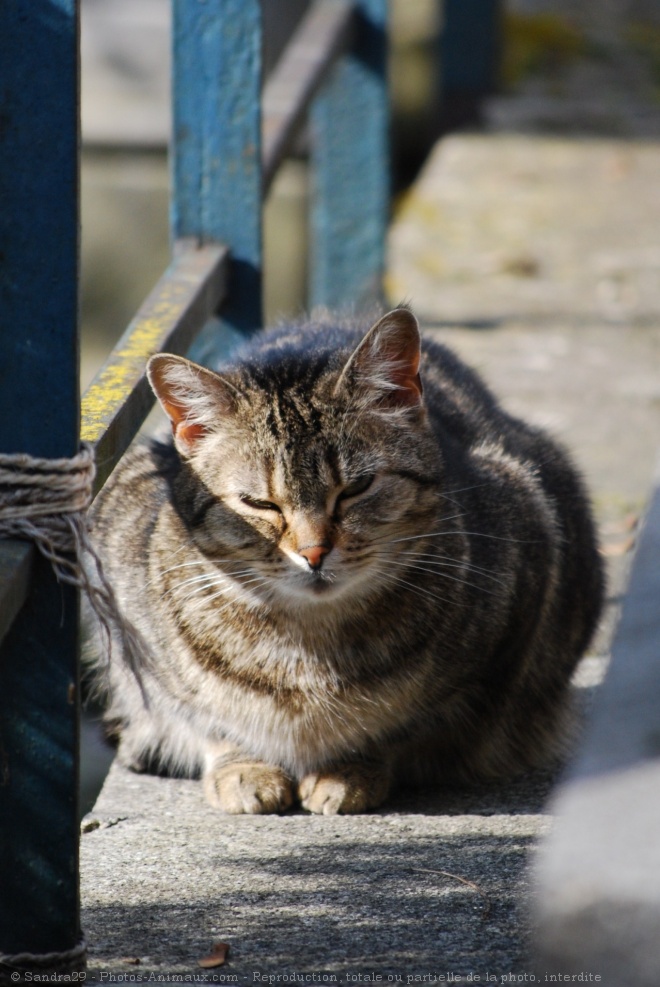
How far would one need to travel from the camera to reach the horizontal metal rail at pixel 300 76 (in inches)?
146

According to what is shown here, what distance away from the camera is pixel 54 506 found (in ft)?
5.34

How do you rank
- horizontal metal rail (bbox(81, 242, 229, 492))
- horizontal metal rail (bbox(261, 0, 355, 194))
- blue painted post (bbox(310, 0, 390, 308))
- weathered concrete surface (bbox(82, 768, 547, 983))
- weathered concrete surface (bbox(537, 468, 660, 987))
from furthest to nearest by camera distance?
1. blue painted post (bbox(310, 0, 390, 308))
2. horizontal metal rail (bbox(261, 0, 355, 194))
3. horizontal metal rail (bbox(81, 242, 229, 492))
4. weathered concrete surface (bbox(82, 768, 547, 983))
5. weathered concrete surface (bbox(537, 468, 660, 987))

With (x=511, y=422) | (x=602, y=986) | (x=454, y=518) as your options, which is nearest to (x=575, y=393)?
(x=511, y=422)

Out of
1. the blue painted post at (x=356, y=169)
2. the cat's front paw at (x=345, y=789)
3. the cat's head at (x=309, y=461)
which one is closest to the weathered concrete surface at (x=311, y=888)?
the cat's front paw at (x=345, y=789)

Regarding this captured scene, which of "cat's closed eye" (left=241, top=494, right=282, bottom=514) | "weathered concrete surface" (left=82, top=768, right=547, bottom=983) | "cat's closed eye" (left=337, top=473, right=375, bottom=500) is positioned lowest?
"weathered concrete surface" (left=82, top=768, right=547, bottom=983)

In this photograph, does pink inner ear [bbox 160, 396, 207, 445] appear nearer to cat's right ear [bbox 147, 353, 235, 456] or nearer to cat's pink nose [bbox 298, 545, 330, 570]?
cat's right ear [bbox 147, 353, 235, 456]

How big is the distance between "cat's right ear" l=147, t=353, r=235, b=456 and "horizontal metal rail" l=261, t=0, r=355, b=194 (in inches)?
48.9

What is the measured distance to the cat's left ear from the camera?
2.26 m

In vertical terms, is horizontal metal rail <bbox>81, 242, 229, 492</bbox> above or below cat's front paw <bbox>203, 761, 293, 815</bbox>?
above

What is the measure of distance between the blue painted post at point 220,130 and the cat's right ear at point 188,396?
1.07 meters

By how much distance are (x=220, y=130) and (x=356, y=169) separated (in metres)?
2.15

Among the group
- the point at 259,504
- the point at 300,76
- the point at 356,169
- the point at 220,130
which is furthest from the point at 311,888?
the point at 356,169

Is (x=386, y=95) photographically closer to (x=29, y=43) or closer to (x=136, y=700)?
(x=136, y=700)

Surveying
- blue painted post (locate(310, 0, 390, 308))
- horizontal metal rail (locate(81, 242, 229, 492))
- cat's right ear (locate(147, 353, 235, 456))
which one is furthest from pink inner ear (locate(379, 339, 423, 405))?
blue painted post (locate(310, 0, 390, 308))
